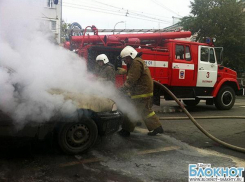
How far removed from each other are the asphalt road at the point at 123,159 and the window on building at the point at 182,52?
3.73 meters

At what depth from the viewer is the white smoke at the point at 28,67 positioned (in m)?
3.66

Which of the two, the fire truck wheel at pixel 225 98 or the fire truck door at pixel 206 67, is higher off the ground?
the fire truck door at pixel 206 67

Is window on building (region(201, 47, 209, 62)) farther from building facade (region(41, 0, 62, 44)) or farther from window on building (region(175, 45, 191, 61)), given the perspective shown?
building facade (region(41, 0, 62, 44))

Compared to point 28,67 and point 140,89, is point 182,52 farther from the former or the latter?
point 28,67

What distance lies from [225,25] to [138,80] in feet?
46.7

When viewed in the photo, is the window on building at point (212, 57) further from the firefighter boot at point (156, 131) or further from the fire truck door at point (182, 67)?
the firefighter boot at point (156, 131)

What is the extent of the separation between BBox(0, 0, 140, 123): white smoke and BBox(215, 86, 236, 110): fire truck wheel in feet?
21.8

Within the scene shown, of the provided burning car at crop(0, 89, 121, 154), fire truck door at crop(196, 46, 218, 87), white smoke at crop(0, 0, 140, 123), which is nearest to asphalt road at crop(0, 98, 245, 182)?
burning car at crop(0, 89, 121, 154)

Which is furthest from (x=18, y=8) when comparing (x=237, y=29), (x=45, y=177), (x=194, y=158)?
(x=237, y=29)

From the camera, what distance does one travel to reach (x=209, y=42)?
9.20 meters

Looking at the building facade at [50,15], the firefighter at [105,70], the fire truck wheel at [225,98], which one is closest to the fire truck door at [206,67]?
the fire truck wheel at [225,98]

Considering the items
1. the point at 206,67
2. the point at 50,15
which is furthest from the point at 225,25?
the point at 50,15

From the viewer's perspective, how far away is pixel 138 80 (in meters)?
5.24

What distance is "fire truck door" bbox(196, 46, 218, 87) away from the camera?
29.1 ft
